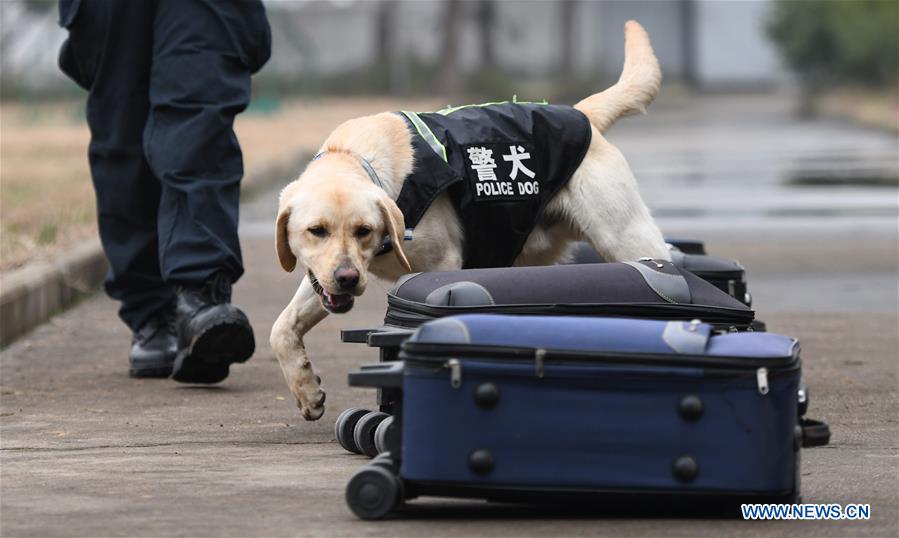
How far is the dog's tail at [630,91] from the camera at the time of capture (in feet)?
18.0

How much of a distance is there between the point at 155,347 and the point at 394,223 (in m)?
1.49

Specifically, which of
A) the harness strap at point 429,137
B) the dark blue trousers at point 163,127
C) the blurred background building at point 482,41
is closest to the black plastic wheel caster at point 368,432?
the harness strap at point 429,137

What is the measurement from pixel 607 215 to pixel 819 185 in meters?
10.7

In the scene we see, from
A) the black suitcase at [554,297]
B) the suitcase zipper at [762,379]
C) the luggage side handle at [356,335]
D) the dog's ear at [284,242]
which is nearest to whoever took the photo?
the suitcase zipper at [762,379]

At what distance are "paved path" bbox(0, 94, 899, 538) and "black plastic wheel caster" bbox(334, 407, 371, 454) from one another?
33 millimetres

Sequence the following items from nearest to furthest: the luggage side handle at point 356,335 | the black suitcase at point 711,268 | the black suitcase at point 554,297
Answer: the black suitcase at point 554,297 < the luggage side handle at point 356,335 < the black suitcase at point 711,268

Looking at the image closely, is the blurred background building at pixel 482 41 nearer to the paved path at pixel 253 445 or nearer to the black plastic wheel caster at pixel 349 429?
the paved path at pixel 253 445

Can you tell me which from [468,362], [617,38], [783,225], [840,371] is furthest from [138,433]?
[617,38]

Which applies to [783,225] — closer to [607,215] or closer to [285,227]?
[607,215]

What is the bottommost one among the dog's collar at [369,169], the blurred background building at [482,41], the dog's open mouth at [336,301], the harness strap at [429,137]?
the blurred background building at [482,41]

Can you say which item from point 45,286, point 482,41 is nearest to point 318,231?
point 45,286

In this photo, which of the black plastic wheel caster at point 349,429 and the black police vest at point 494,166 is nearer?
the black plastic wheel caster at point 349,429

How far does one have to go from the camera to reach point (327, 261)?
434 centimetres

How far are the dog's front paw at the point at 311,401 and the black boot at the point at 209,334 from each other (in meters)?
0.49
